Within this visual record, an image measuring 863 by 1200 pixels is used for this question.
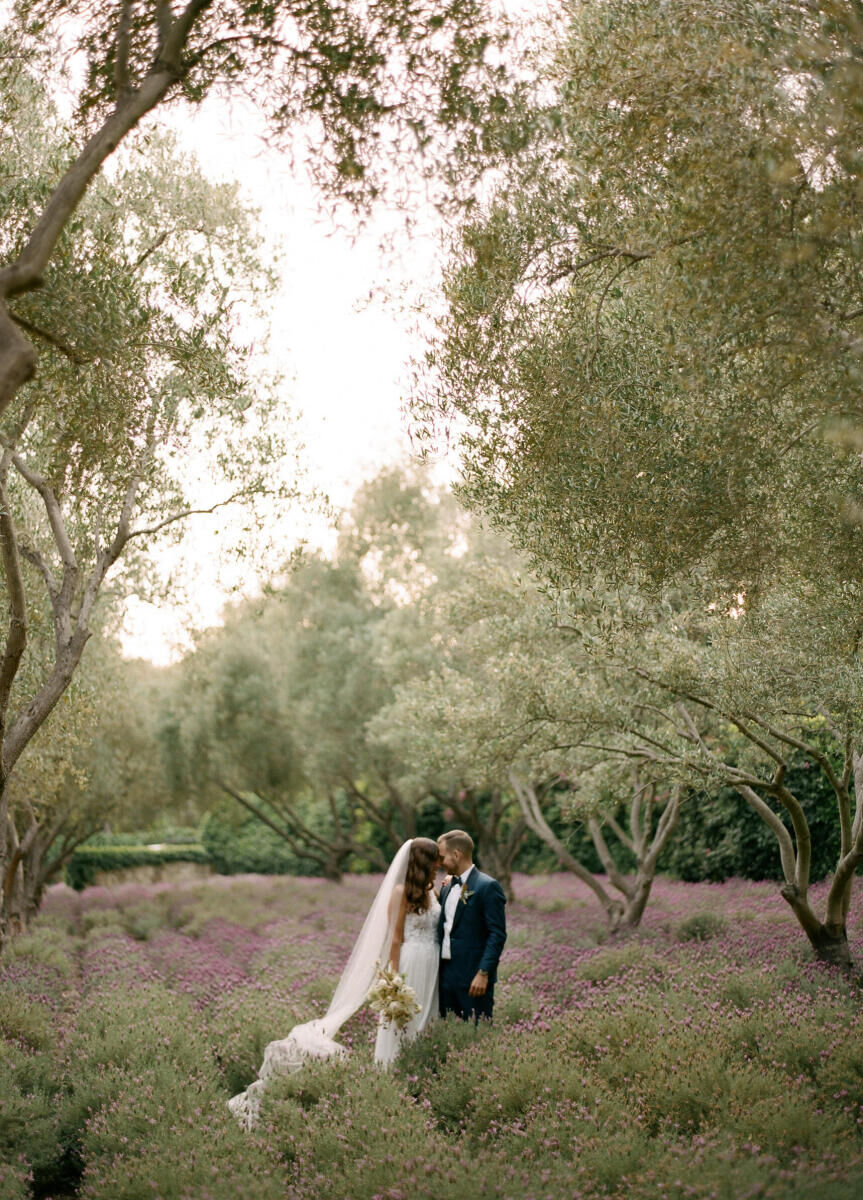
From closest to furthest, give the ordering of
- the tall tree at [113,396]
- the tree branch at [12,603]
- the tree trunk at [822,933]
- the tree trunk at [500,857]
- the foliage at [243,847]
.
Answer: the tall tree at [113,396] → the tree branch at [12,603] → the tree trunk at [822,933] → the tree trunk at [500,857] → the foliage at [243,847]

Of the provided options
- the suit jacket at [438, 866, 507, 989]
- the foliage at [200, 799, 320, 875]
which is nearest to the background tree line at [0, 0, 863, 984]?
the suit jacket at [438, 866, 507, 989]

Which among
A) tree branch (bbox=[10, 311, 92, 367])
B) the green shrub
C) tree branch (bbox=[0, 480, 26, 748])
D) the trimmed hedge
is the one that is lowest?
the trimmed hedge

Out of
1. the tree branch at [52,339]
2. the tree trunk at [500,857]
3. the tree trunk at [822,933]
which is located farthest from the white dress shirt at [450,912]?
the tree trunk at [500,857]

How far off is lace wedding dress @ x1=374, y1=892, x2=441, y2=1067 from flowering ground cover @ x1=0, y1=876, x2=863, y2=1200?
0.83ft

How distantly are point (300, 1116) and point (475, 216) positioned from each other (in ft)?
21.1

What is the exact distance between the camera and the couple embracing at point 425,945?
910cm

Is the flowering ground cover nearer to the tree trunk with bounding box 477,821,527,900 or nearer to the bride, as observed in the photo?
the bride

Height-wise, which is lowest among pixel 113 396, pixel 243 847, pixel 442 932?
pixel 243 847

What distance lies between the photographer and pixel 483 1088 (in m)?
7.06

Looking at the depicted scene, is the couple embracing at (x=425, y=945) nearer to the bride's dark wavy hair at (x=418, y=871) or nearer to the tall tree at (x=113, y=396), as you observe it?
the bride's dark wavy hair at (x=418, y=871)

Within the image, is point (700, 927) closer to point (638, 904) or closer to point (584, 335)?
point (638, 904)

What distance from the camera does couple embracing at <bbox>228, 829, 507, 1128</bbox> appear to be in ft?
29.9

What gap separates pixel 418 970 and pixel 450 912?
0.57 m

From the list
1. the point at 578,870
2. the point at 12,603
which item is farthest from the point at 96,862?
the point at 12,603
